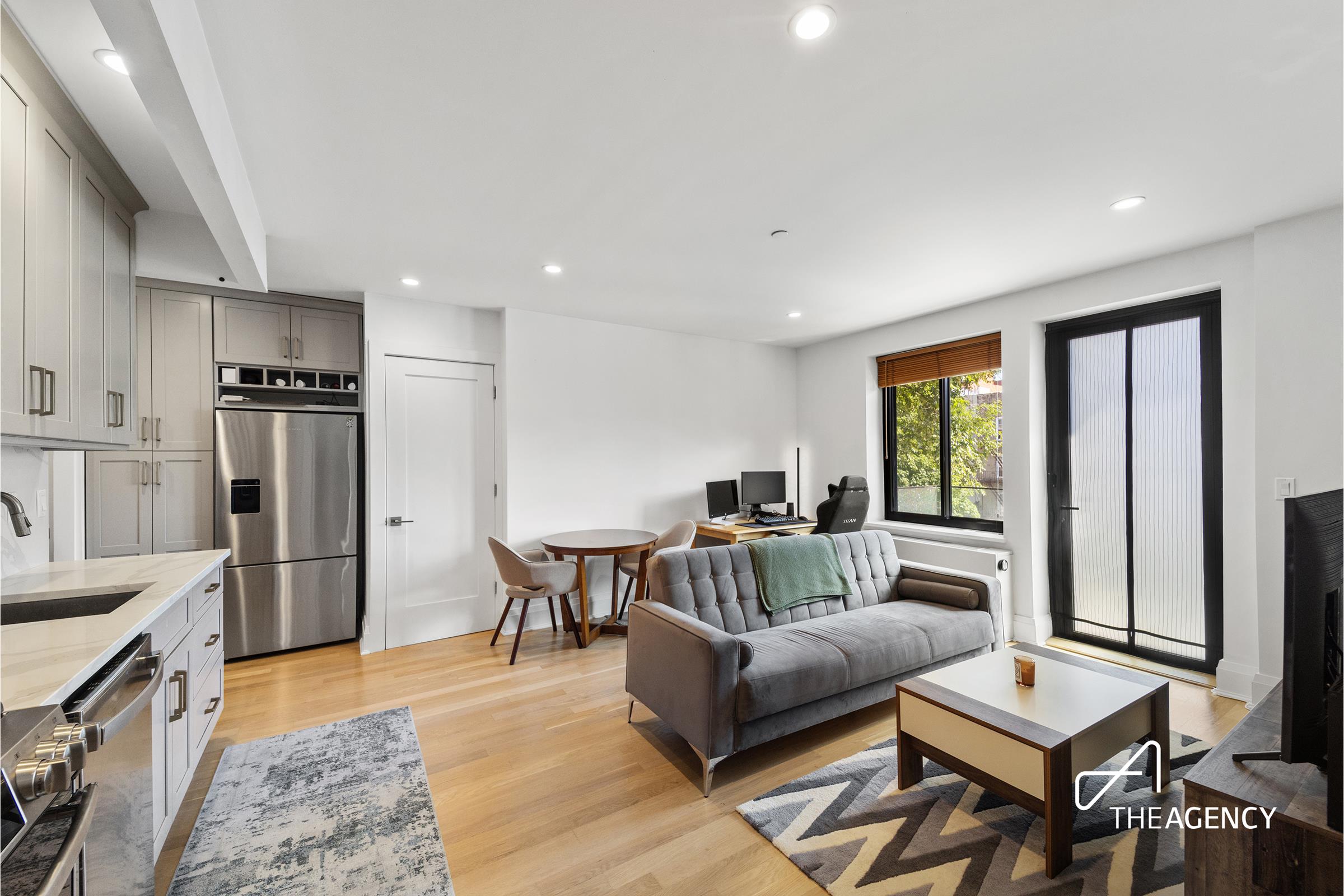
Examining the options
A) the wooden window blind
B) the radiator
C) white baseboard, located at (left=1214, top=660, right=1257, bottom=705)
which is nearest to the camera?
white baseboard, located at (left=1214, top=660, right=1257, bottom=705)

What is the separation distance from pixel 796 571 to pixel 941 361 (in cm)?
259

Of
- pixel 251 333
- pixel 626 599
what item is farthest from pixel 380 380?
pixel 626 599

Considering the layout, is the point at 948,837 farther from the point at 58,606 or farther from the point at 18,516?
the point at 18,516

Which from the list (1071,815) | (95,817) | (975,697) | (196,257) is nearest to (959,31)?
(975,697)

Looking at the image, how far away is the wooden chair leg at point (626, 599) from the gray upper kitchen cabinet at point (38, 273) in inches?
132

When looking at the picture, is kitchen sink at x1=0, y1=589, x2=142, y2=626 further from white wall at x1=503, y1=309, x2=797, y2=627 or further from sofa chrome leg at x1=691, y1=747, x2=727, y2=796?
white wall at x1=503, y1=309, x2=797, y2=627

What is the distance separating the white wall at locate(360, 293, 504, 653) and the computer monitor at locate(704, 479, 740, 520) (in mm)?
2553

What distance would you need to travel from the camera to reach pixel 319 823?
2066mm

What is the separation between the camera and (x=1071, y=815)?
69.9 inches

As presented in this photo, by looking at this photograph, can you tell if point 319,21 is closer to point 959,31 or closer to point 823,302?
point 959,31

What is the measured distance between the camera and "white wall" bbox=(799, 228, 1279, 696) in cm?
301

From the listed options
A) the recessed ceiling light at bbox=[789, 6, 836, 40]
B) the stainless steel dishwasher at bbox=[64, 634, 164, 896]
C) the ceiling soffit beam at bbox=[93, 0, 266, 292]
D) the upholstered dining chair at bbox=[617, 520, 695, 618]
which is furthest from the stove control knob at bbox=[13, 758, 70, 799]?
the upholstered dining chair at bbox=[617, 520, 695, 618]

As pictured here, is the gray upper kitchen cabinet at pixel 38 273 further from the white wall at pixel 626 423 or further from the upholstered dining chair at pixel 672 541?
the upholstered dining chair at pixel 672 541

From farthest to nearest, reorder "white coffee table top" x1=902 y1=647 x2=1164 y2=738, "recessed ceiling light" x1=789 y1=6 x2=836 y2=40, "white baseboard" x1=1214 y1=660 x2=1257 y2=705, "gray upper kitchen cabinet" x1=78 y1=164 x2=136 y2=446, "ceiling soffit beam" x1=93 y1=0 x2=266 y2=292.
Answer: "white baseboard" x1=1214 y1=660 x2=1257 y2=705 → "gray upper kitchen cabinet" x1=78 y1=164 x2=136 y2=446 → "white coffee table top" x1=902 y1=647 x2=1164 y2=738 → "recessed ceiling light" x1=789 y1=6 x2=836 y2=40 → "ceiling soffit beam" x1=93 y1=0 x2=266 y2=292
